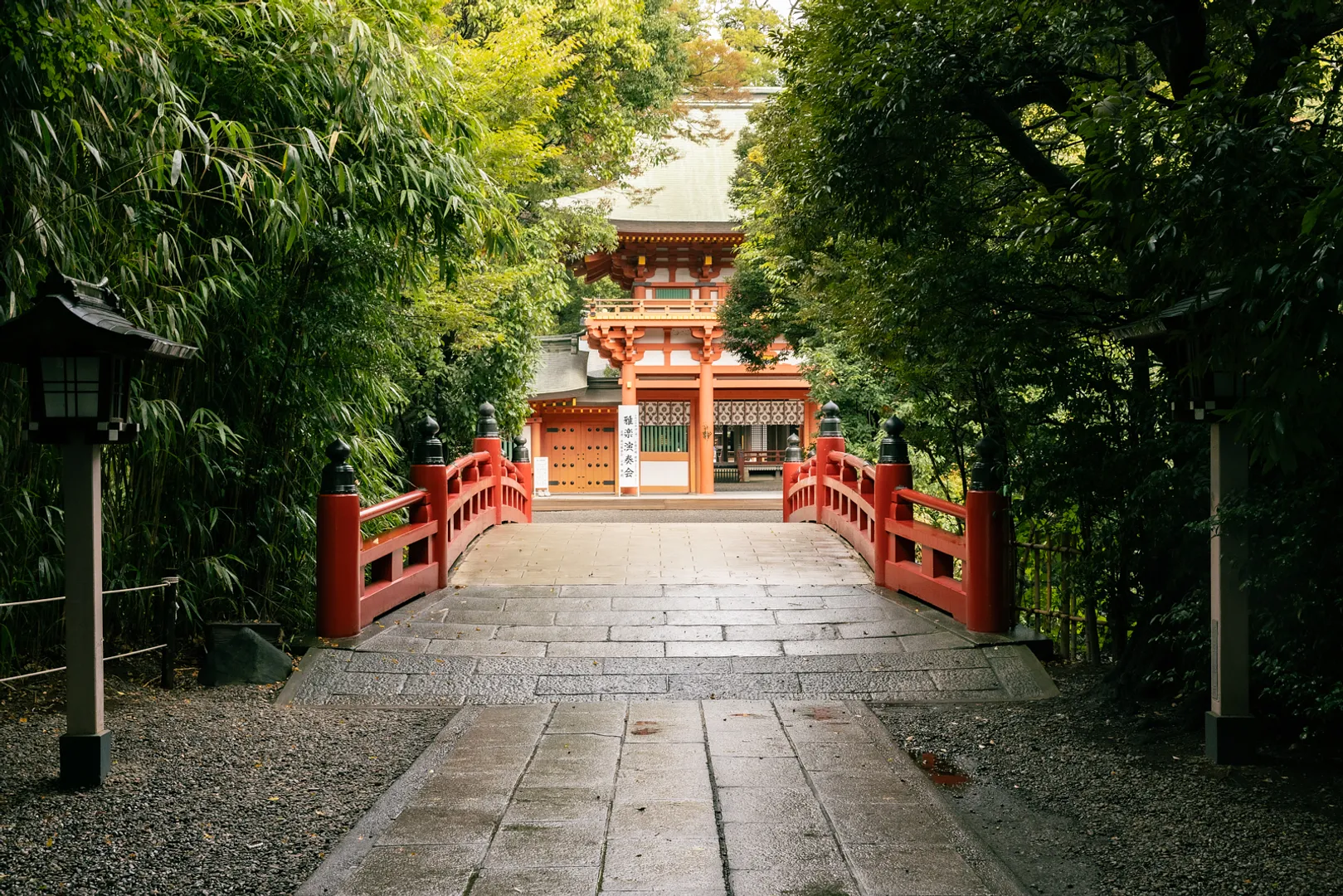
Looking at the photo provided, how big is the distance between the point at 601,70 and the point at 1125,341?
11.5 meters

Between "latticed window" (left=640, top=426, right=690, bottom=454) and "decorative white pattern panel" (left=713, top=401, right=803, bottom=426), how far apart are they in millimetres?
1153

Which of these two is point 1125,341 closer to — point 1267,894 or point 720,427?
point 1267,894

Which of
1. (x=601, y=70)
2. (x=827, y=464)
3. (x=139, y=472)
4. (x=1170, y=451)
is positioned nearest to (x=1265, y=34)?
(x=1170, y=451)

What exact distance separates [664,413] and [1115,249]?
1699 cm

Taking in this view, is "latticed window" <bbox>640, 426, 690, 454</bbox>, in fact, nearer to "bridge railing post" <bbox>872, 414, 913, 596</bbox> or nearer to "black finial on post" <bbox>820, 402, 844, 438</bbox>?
"black finial on post" <bbox>820, 402, 844, 438</bbox>

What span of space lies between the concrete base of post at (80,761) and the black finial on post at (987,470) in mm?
4308

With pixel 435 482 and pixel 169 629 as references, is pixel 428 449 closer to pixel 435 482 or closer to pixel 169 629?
pixel 435 482

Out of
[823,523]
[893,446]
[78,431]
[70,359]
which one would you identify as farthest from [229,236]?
[823,523]

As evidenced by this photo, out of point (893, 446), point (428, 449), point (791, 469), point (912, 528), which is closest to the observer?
A: point (912, 528)

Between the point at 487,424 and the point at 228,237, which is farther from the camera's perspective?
the point at 487,424

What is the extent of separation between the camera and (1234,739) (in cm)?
385

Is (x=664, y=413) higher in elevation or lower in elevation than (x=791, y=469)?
higher

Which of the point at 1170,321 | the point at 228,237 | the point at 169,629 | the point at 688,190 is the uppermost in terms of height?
the point at 688,190

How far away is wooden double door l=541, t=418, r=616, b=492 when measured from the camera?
20.9m
